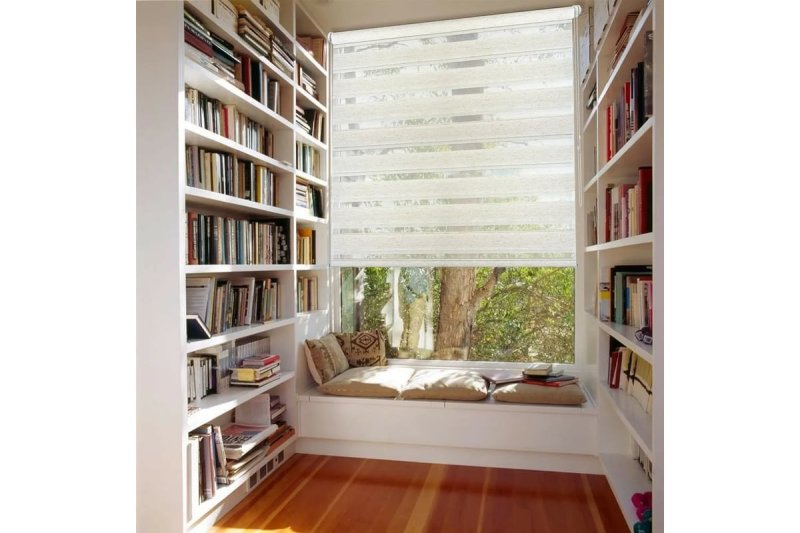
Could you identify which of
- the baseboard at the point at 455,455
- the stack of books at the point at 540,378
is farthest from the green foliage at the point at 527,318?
the baseboard at the point at 455,455

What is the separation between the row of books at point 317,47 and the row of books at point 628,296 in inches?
103

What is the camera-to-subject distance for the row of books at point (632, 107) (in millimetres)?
1796

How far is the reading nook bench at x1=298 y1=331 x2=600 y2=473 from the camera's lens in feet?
9.84

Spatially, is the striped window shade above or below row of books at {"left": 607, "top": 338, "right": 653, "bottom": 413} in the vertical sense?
above

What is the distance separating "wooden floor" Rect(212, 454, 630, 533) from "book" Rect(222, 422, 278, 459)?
310 millimetres

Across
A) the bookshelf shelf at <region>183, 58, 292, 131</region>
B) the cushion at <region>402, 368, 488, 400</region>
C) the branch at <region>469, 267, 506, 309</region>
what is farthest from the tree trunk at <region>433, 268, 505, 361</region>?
the bookshelf shelf at <region>183, 58, 292, 131</region>

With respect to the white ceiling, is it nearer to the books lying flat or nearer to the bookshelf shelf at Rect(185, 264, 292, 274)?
the bookshelf shelf at Rect(185, 264, 292, 274)

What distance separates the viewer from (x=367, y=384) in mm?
3229

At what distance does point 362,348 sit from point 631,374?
1.93m

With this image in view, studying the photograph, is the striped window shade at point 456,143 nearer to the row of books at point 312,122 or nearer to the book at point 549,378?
the row of books at point 312,122
